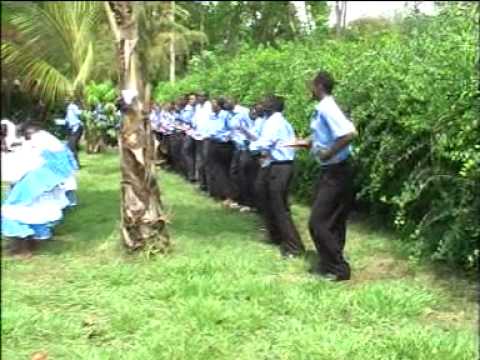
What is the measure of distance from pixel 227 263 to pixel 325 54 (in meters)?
4.42

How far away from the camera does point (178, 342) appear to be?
4.72 metres

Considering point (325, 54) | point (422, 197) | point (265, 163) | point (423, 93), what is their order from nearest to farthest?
point (423, 93), point (422, 197), point (265, 163), point (325, 54)

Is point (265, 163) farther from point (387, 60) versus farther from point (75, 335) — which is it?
point (75, 335)

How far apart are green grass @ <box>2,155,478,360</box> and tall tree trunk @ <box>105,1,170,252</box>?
0.81ft

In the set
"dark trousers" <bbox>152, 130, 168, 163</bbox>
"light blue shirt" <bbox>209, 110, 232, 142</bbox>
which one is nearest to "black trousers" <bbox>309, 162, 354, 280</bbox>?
"light blue shirt" <bbox>209, 110, 232, 142</bbox>

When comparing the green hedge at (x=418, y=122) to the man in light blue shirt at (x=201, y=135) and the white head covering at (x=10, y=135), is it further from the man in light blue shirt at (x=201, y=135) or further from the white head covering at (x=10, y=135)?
the white head covering at (x=10, y=135)

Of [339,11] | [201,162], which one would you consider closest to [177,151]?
[201,162]

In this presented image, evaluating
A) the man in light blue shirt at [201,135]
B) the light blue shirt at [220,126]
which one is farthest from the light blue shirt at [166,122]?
the light blue shirt at [220,126]

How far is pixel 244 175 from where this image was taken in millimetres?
10008

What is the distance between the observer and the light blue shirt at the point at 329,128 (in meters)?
6.18

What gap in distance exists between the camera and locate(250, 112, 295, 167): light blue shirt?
7379mm

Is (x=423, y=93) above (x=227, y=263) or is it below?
above

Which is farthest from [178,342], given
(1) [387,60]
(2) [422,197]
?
(1) [387,60]

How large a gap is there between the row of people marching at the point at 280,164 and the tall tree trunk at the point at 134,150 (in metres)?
0.74
